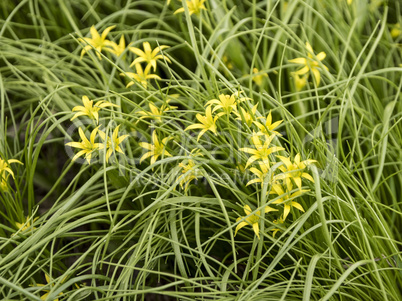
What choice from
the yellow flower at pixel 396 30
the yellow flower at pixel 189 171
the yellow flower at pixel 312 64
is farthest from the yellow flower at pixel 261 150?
the yellow flower at pixel 396 30

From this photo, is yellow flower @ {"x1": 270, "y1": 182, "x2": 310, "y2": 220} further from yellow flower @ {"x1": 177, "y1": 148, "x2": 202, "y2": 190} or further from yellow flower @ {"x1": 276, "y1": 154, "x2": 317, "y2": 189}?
yellow flower @ {"x1": 177, "y1": 148, "x2": 202, "y2": 190}

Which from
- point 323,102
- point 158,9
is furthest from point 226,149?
point 158,9

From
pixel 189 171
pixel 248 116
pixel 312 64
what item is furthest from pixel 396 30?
pixel 189 171

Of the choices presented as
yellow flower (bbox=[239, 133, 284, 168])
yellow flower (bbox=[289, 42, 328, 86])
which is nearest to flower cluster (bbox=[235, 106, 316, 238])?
yellow flower (bbox=[239, 133, 284, 168])

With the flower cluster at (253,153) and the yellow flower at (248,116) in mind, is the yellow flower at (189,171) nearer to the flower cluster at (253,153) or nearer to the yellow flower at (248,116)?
the flower cluster at (253,153)

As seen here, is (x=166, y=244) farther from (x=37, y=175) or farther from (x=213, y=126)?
(x=37, y=175)

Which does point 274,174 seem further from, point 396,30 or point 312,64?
point 396,30
